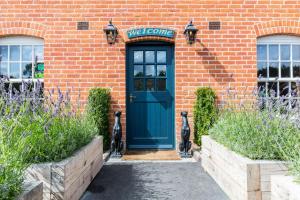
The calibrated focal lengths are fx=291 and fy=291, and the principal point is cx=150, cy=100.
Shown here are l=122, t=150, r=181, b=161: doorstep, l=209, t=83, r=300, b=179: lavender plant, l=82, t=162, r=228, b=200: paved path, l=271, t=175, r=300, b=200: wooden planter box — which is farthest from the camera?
l=122, t=150, r=181, b=161: doorstep

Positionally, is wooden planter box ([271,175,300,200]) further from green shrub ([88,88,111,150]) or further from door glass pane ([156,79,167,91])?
door glass pane ([156,79,167,91])

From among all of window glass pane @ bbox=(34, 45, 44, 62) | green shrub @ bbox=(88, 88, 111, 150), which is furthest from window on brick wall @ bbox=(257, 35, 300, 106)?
window glass pane @ bbox=(34, 45, 44, 62)

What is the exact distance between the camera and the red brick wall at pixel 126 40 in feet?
20.4

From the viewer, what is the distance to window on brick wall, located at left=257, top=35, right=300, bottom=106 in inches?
250

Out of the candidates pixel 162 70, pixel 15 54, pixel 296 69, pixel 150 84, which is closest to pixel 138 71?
pixel 150 84

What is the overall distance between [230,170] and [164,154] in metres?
2.66

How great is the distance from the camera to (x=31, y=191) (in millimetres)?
2242

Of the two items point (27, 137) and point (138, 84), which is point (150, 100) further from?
point (27, 137)

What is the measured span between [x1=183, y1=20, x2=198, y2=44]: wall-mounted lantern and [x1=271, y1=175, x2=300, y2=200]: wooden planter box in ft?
13.3

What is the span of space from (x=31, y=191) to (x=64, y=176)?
0.52 meters

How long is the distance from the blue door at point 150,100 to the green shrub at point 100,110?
1.81 feet

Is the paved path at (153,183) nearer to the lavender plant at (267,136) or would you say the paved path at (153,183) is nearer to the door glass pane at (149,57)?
the lavender plant at (267,136)

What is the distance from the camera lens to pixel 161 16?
625 cm

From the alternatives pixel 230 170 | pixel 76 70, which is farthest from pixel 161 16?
pixel 230 170
